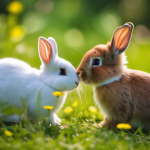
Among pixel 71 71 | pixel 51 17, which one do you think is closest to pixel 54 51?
pixel 71 71

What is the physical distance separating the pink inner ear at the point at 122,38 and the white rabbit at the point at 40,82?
62 cm

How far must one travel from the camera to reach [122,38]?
2990 millimetres

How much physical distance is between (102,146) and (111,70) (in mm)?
1059

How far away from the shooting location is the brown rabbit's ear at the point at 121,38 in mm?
2943

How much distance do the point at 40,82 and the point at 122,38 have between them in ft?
3.51

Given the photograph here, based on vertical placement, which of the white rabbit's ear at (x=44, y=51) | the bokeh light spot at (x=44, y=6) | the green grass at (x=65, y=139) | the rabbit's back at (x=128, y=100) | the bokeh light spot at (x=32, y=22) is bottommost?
the green grass at (x=65, y=139)

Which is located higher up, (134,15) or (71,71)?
(134,15)

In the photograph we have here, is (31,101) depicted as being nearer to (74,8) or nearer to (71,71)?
(71,71)

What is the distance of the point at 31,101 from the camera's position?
2809mm

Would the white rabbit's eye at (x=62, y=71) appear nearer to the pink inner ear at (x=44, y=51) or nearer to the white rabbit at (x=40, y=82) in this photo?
the white rabbit at (x=40, y=82)

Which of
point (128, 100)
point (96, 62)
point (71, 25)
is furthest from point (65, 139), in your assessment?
point (71, 25)

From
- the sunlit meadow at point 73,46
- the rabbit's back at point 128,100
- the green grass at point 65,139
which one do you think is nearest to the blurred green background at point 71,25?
the sunlit meadow at point 73,46

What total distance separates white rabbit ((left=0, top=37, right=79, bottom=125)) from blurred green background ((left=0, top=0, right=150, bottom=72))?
6.38 feet

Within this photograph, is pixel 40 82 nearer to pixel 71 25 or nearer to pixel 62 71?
pixel 62 71
